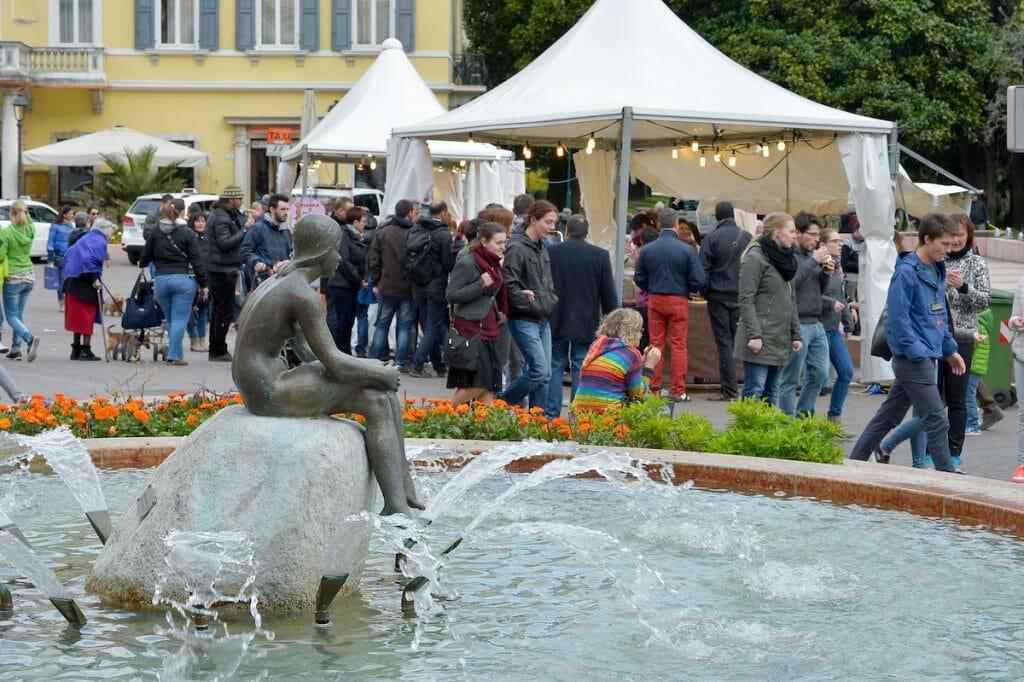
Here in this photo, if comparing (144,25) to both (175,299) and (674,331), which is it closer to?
(175,299)

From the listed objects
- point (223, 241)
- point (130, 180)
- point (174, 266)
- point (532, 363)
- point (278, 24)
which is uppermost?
point (278, 24)

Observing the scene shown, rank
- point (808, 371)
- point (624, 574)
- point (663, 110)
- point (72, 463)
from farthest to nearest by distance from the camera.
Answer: point (663, 110), point (808, 371), point (72, 463), point (624, 574)

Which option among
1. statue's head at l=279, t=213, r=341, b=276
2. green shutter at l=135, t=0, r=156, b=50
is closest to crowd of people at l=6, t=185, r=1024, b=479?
statue's head at l=279, t=213, r=341, b=276

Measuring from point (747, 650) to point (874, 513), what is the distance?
229 centimetres

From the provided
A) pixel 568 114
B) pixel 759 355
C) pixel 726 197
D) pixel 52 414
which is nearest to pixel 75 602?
pixel 52 414

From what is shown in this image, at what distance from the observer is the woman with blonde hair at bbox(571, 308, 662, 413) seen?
9.59m

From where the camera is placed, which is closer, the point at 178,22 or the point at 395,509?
the point at 395,509

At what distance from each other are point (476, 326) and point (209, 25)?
115ft

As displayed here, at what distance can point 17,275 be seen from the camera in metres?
17.3

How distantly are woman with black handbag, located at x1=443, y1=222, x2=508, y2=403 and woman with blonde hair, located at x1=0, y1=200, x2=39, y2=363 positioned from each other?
7.00 meters

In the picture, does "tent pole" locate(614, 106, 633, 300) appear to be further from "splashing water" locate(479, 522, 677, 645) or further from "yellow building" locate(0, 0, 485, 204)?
"yellow building" locate(0, 0, 485, 204)

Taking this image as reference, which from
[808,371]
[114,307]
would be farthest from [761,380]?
[114,307]

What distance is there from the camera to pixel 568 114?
46.8 ft

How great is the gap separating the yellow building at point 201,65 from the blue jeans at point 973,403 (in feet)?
110
